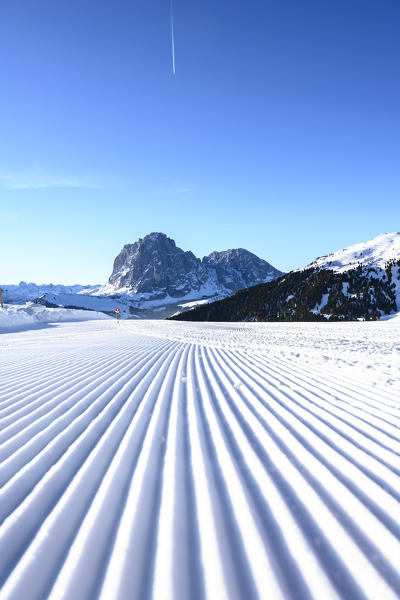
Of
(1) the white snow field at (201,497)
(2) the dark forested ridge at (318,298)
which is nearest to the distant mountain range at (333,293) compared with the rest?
(2) the dark forested ridge at (318,298)

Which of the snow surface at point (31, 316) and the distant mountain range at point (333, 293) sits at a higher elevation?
the distant mountain range at point (333, 293)

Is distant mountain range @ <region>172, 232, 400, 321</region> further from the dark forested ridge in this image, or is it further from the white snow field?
the white snow field

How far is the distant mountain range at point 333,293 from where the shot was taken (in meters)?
33.9

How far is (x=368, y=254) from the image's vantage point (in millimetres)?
51531

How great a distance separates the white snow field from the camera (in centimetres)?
130

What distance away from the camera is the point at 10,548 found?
149cm

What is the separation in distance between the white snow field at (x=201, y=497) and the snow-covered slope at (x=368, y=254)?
4590cm

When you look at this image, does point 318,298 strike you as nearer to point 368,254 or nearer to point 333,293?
point 333,293

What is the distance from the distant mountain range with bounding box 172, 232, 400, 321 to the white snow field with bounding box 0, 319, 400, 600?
108 ft

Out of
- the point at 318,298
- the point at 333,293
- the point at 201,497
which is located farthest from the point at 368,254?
the point at 201,497

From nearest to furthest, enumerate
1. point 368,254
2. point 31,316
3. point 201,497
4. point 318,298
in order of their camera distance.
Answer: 1. point 201,497
2. point 31,316
3. point 318,298
4. point 368,254

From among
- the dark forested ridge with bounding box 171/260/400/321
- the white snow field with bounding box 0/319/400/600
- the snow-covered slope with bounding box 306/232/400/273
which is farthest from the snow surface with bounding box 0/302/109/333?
the snow-covered slope with bounding box 306/232/400/273

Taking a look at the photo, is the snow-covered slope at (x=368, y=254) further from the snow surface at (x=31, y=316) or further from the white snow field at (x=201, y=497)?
the white snow field at (x=201, y=497)

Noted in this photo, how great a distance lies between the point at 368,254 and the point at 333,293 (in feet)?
64.4
